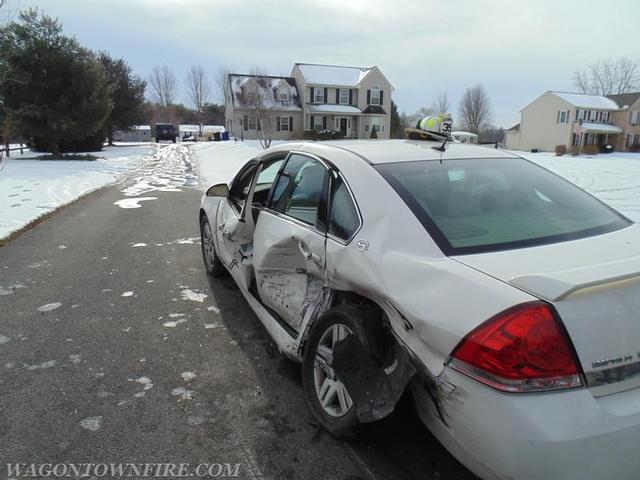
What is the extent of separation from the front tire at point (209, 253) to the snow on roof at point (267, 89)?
38.2 m

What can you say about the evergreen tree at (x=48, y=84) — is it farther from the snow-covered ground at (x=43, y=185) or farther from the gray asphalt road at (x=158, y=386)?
the gray asphalt road at (x=158, y=386)

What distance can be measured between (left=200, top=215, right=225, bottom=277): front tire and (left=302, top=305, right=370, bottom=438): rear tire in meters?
2.58

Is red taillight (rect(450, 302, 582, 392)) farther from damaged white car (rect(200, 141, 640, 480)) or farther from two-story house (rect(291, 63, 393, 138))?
two-story house (rect(291, 63, 393, 138))

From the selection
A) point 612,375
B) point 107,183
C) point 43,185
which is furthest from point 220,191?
point 107,183

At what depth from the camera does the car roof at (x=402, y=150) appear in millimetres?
2822

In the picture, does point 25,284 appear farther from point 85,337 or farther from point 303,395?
point 303,395

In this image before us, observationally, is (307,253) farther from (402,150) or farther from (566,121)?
(566,121)

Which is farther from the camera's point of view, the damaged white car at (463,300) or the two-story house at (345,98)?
the two-story house at (345,98)

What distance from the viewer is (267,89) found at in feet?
145

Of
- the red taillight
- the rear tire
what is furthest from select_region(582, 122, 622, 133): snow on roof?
the red taillight

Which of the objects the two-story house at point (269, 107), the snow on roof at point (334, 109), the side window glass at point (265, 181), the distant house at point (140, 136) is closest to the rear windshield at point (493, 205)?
the side window glass at point (265, 181)

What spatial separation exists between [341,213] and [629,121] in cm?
5806

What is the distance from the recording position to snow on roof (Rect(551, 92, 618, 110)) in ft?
A: 152

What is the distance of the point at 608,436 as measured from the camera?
5.06ft
